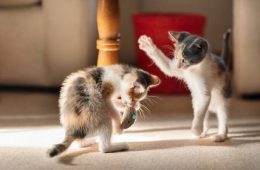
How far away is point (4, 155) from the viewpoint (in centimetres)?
128

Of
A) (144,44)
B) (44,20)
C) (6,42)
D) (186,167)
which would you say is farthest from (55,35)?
(186,167)

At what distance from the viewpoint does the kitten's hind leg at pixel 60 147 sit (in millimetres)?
1212

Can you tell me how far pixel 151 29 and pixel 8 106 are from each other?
669 millimetres

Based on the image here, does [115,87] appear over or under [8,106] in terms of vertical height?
over

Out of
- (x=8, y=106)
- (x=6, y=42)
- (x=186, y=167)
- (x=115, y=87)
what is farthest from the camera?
(x=6, y=42)

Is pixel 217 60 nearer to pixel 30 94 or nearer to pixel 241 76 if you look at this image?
pixel 241 76

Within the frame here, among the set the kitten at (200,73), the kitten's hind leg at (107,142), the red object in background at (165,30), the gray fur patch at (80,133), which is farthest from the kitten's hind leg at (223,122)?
the red object in background at (165,30)

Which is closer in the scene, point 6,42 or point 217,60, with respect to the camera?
point 217,60

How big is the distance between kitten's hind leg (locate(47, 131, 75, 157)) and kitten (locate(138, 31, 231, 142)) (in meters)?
0.35

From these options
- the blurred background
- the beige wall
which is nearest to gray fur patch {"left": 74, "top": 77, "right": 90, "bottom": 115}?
the blurred background

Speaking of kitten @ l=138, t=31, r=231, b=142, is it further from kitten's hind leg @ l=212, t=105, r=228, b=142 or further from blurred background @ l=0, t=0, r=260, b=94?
blurred background @ l=0, t=0, r=260, b=94

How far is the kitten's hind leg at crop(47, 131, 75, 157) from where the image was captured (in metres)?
1.21

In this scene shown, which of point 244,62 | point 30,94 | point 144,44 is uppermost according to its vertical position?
point 144,44

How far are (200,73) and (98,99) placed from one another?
309 millimetres
